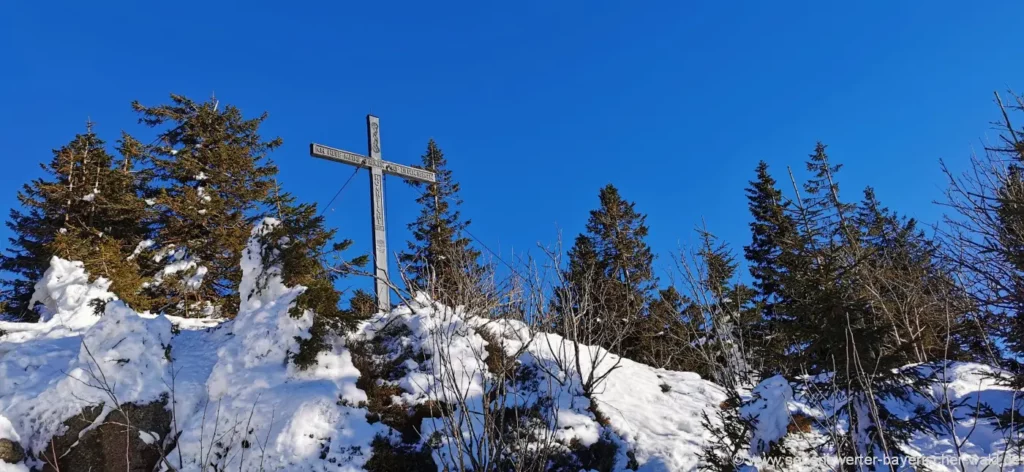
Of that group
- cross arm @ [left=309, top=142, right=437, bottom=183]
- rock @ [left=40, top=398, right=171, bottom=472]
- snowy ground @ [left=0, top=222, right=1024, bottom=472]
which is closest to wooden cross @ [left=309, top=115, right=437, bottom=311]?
cross arm @ [left=309, top=142, right=437, bottom=183]

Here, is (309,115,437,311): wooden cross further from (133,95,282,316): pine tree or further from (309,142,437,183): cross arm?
(133,95,282,316): pine tree

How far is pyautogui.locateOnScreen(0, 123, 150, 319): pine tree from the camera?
13102 millimetres

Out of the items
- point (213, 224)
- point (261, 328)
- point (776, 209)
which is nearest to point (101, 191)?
point (213, 224)

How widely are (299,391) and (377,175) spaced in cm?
491

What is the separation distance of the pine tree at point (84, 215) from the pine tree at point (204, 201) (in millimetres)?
833

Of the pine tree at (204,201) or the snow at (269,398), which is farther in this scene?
the pine tree at (204,201)

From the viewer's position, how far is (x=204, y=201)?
577 inches

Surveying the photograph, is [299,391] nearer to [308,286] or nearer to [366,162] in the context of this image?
[308,286]

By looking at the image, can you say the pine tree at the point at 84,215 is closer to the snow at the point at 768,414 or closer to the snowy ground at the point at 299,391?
the snowy ground at the point at 299,391

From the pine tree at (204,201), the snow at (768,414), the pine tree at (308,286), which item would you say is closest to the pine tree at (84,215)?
the pine tree at (204,201)

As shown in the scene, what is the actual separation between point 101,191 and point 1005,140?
22027mm

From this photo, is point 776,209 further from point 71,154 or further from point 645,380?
point 71,154

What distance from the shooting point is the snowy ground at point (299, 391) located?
6.36 metres

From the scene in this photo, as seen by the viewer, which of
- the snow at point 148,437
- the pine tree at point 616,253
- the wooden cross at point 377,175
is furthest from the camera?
the pine tree at point 616,253
